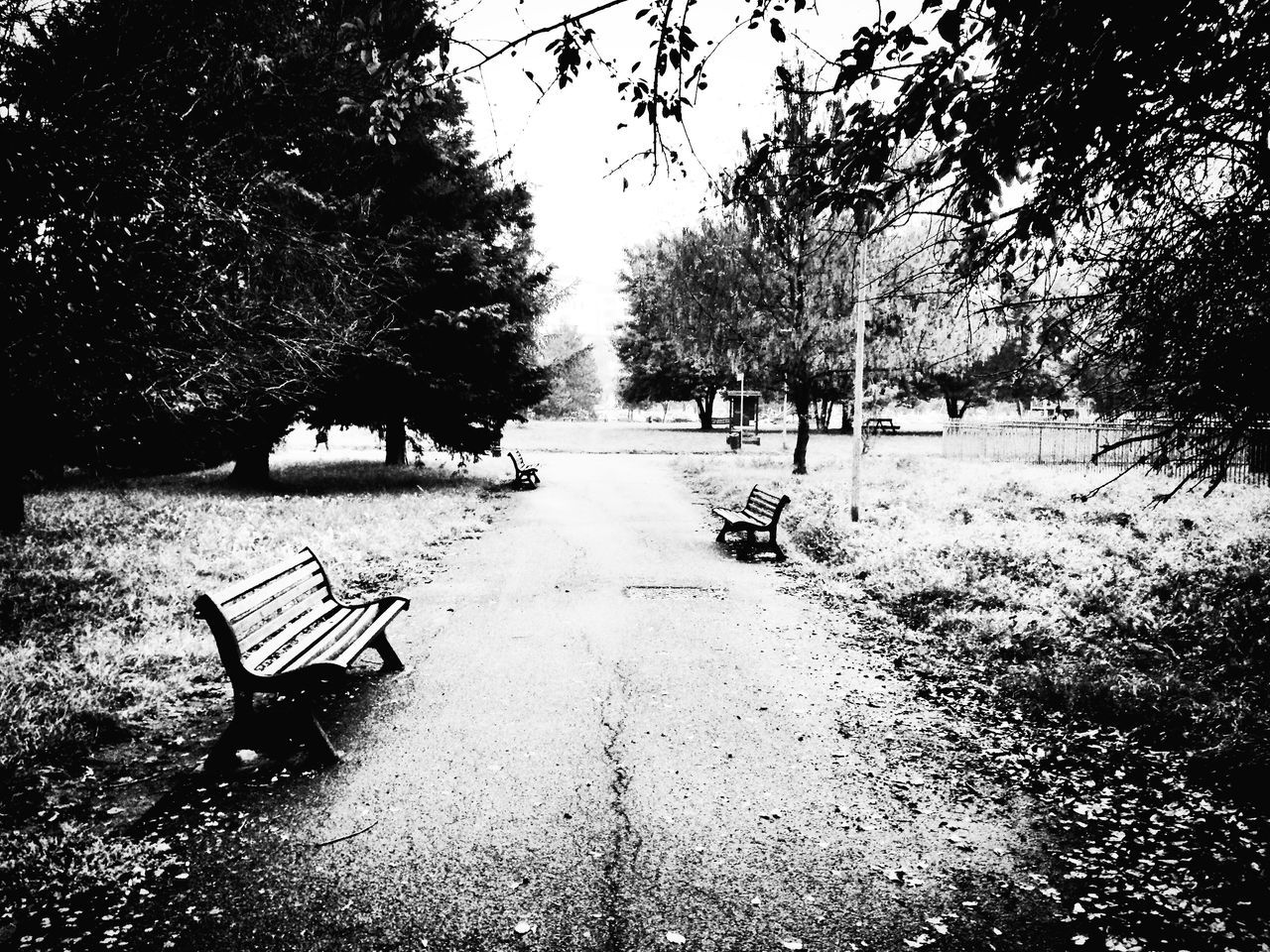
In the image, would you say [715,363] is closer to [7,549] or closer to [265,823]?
[7,549]

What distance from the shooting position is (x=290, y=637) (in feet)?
15.3

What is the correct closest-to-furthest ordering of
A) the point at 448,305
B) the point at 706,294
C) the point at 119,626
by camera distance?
the point at 119,626
the point at 448,305
the point at 706,294

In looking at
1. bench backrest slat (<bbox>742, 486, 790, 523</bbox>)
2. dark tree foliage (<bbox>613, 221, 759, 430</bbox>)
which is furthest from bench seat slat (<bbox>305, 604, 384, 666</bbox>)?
dark tree foliage (<bbox>613, 221, 759, 430</bbox>)

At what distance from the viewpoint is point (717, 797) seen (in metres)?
3.84

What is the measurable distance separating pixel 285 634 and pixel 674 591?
4.51 m

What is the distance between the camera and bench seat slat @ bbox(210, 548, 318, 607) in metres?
4.15

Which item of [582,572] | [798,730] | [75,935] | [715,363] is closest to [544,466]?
[715,363]

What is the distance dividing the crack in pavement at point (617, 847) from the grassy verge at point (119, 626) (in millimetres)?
2116

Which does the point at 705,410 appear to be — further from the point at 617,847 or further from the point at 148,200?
the point at 617,847

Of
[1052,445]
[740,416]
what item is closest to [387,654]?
[1052,445]

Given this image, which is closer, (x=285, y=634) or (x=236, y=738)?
(x=236, y=738)

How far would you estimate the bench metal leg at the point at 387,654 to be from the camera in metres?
5.65

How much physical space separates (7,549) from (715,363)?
1754 centimetres

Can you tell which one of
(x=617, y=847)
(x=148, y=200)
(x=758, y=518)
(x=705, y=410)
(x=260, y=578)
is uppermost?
(x=148, y=200)
